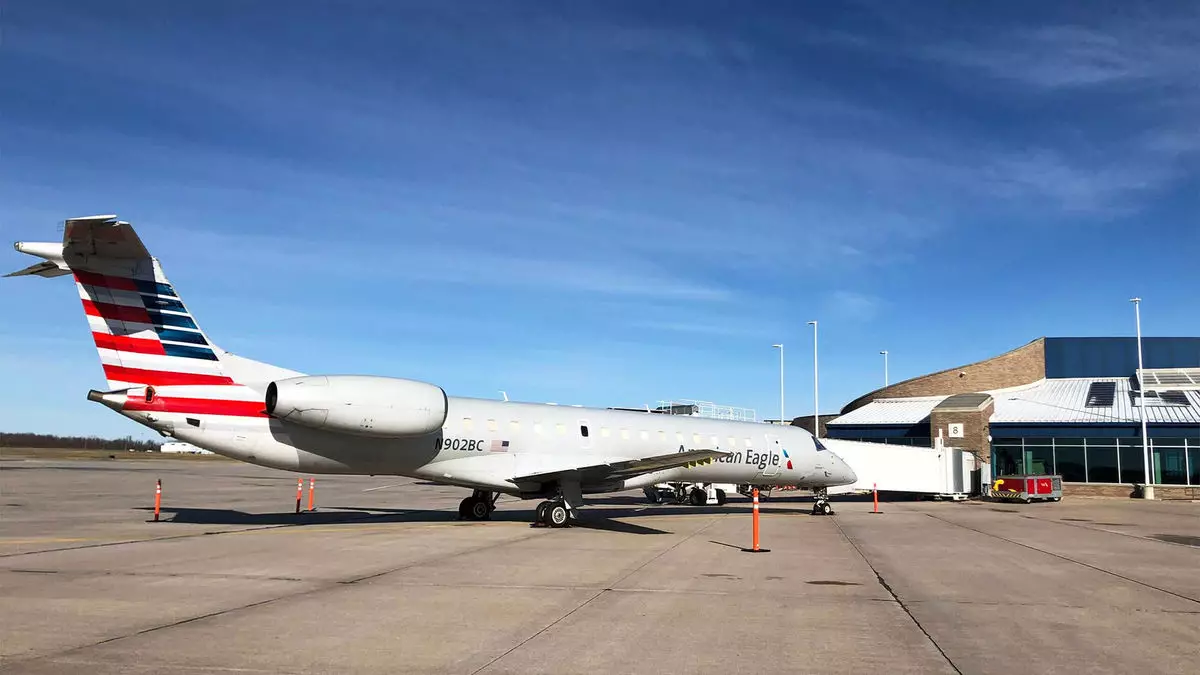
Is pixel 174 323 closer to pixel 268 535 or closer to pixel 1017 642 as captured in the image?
pixel 268 535

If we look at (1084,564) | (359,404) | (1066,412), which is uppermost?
(1066,412)

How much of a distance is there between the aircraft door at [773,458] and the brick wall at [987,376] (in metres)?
28.9

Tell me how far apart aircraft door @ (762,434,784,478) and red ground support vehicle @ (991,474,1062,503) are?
16.5m

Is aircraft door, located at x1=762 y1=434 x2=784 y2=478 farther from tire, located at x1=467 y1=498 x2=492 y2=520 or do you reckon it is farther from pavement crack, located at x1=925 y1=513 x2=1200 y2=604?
tire, located at x1=467 y1=498 x2=492 y2=520

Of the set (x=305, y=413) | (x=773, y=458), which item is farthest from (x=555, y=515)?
(x=773, y=458)

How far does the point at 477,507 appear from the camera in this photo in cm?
2275

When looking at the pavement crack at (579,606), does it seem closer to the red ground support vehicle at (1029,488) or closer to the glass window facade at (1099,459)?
the red ground support vehicle at (1029,488)

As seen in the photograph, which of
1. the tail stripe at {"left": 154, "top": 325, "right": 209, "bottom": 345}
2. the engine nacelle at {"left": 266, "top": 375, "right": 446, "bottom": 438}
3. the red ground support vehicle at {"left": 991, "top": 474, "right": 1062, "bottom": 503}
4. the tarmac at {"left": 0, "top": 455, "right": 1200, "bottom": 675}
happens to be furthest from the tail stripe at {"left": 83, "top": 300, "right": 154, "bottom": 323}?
the red ground support vehicle at {"left": 991, "top": 474, "right": 1062, "bottom": 503}

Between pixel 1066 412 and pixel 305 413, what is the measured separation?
41747mm

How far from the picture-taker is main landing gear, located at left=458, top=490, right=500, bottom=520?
2262 centimetres

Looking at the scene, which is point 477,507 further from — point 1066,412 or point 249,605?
point 1066,412

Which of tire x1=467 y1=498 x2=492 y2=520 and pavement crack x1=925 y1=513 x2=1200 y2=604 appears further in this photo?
tire x1=467 y1=498 x2=492 y2=520

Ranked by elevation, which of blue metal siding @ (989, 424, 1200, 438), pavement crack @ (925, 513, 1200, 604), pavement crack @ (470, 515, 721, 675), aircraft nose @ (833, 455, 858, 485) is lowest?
pavement crack @ (925, 513, 1200, 604)

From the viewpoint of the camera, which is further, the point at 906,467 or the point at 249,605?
the point at 906,467
